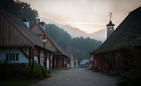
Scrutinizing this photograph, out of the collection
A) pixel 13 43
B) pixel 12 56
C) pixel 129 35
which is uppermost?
pixel 129 35

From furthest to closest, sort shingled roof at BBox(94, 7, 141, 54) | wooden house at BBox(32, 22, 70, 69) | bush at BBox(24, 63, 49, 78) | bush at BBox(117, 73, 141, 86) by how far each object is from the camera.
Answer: wooden house at BBox(32, 22, 70, 69), shingled roof at BBox(94, 7, 141, 54), bush at BBox(24, 63, 49, 78), bush at BBox(117, 73, 141, 86)

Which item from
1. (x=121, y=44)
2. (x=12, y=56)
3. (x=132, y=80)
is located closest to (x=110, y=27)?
(x=121, y=44)

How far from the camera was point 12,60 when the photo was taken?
62.8 feet

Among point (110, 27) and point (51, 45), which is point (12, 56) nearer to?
point (51, 45)

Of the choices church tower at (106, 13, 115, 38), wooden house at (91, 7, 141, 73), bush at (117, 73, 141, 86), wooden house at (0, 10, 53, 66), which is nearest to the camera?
bush at (117, 73, 141, 86)

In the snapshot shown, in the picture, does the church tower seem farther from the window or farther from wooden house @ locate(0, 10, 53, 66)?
the window

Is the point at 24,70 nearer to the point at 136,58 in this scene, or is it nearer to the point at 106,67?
the point at 136,58

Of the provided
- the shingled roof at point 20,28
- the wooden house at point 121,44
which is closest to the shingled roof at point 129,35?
the wooden house at point 121,44

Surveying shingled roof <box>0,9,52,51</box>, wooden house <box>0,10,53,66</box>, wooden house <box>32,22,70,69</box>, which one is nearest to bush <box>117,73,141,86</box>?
wooden house <box>0,10,53,66</box>

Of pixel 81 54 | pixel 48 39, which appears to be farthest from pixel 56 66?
pixel 81 54

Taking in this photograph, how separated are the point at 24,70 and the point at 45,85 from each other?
16.3 ft

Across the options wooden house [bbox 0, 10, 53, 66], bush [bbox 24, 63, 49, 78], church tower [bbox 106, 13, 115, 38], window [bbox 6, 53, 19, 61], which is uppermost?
church tower [bbox 106, 13, 115, 38]

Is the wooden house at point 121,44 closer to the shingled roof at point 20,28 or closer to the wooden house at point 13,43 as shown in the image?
the shingled roof at point 20,28

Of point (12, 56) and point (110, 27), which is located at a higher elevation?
point (110, 27)
